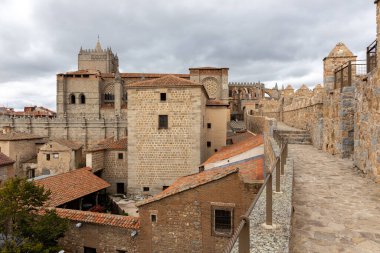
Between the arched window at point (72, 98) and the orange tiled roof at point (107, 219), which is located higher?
the arched window at point (72, 98)

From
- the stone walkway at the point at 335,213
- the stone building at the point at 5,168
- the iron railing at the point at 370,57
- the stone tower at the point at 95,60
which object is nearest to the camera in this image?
the stone walkway at the point at 335,213

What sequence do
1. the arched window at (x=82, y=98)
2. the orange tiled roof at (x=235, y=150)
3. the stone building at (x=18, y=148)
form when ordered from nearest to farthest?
the orange tiled roof at (x=235, y=150) < the stone building at (x=18, y=148) < the arched window at (x=82, y=98)

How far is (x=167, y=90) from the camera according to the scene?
60.8 ft

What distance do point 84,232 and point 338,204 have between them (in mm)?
10427

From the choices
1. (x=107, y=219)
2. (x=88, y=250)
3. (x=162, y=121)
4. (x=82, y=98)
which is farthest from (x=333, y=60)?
(x=82, y=98)

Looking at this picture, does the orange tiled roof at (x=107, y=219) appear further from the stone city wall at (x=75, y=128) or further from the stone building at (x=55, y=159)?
the stone city wall at (x=75, y=128)

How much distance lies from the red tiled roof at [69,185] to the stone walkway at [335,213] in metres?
12.6

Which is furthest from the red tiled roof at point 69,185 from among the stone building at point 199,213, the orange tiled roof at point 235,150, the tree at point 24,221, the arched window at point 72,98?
the arched window at point 72,98

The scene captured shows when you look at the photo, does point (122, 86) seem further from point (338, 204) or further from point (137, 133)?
point (338, 204)

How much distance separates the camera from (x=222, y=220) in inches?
399

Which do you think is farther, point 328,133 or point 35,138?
point 35,138

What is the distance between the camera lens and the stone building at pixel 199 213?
32.4 ft

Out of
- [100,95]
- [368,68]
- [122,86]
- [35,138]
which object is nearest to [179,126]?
[368,68]

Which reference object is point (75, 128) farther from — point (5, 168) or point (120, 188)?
point (120, 188)
